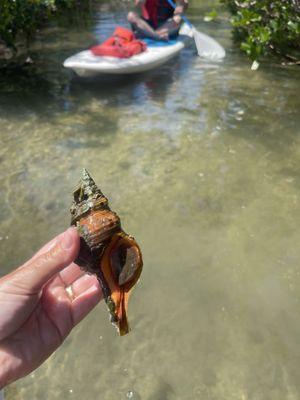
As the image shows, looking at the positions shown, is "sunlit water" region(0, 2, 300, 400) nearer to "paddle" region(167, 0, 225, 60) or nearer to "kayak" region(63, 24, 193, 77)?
"kayak" region(63, 24, 193, 77)

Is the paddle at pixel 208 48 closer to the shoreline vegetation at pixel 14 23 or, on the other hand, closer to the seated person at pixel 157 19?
the seated person at pixel 157 19

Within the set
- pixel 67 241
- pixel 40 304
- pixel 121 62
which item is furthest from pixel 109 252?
pixel 121 62

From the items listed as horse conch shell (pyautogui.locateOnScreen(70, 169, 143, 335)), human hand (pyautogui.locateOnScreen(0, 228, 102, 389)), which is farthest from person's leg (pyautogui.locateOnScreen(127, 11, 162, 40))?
horse conch shell (pyautogui.locateOnScreen(70, 169, 143, 335))

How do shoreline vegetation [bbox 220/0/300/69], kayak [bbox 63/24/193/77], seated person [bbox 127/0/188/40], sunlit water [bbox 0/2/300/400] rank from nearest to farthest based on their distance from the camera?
sunlit water [bbox 0/2/300/400], shoreline vegetation [bbox 220/0/300/69], kayak [bbox 63/24/193/77], seated person [bbox 127/0/188/40]

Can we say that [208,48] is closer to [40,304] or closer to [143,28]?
[143,28]

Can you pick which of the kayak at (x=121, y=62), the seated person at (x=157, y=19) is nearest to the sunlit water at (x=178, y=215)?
the kayak at (x=121, y=62)

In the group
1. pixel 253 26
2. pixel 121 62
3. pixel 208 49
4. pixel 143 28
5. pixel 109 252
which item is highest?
pixel 109 252

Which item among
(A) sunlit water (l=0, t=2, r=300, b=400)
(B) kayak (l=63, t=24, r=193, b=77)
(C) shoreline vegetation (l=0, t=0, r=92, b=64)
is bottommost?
(A) sunlit water (l=0, t=2, r=300, b=400)
